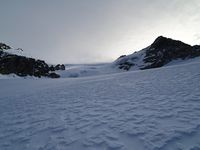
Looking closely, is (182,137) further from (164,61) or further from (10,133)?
(164,61)

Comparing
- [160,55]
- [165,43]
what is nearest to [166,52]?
[160,55]

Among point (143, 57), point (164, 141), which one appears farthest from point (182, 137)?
point (143, 57)

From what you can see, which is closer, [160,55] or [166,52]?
[166,52]

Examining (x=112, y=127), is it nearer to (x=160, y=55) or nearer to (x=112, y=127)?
(x=112, y=127)

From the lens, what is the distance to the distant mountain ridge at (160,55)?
5969 centimetres

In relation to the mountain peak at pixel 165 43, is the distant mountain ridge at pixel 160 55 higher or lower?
lower

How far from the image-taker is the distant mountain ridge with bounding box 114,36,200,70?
5969cm

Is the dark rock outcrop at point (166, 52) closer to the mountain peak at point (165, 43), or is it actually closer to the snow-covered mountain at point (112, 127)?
the mountain peak at point (165, 43)

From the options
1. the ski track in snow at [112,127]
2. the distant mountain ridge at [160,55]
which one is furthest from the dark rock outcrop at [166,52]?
the ski track in snow at [112,127]

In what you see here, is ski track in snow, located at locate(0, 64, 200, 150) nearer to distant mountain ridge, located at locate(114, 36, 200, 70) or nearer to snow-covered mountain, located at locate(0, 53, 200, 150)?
snow-covered mountain, located at locate(0, 53, 200, 150)

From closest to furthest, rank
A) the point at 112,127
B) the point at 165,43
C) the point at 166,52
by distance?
the point at 112,127 < the point at 166,52 < the point at 165,43

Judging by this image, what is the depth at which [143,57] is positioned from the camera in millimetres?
75562

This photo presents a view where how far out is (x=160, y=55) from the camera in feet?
219

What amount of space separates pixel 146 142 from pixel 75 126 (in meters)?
2.10
